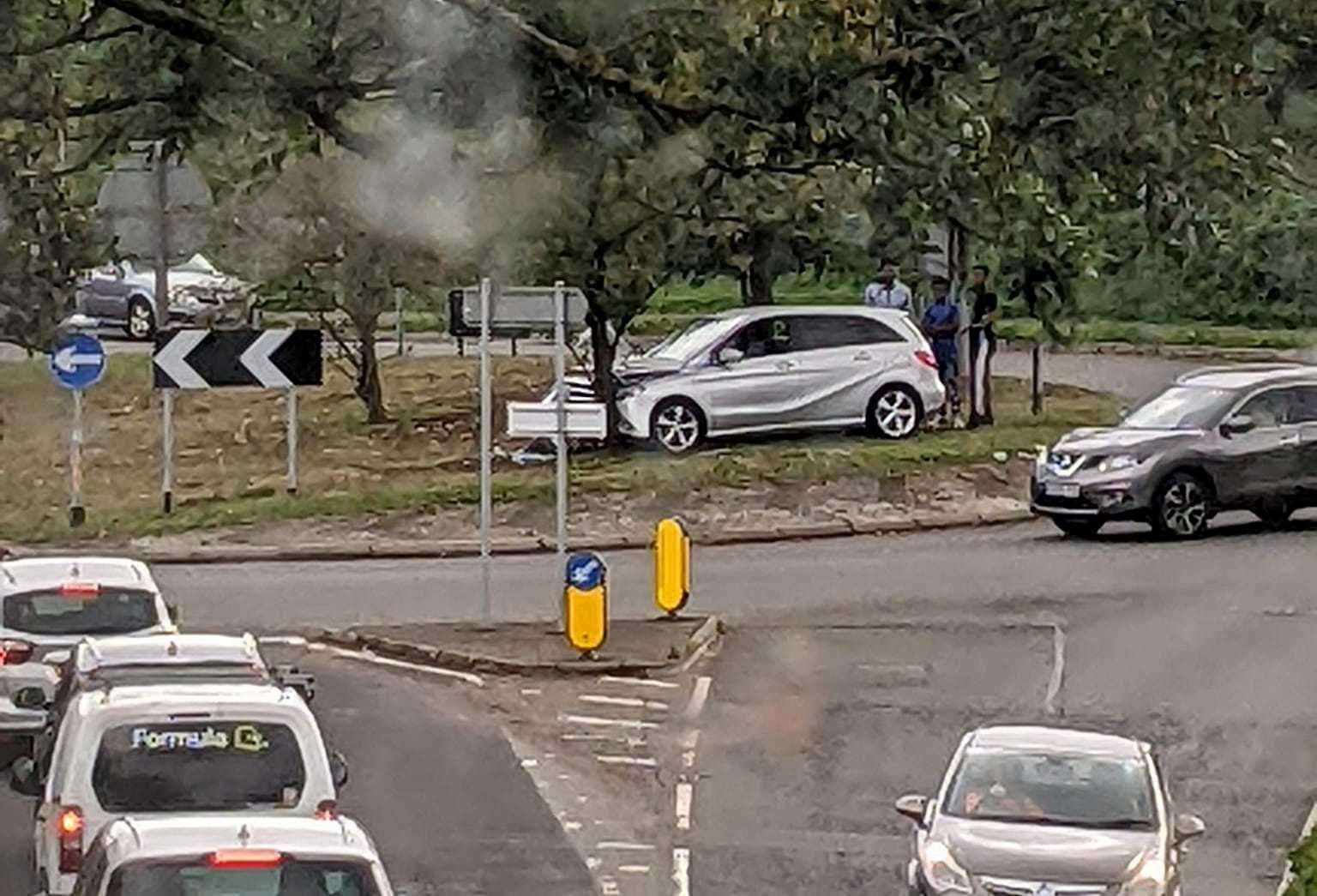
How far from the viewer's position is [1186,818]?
16172 mm

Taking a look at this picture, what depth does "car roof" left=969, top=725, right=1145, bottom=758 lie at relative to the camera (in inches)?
648

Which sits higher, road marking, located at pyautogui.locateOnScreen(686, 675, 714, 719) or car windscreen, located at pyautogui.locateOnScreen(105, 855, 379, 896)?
car windscreen, located at pyautogui.locateOnScreen(105, 855, 379, 896)

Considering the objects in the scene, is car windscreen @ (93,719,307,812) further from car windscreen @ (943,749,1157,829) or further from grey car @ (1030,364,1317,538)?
grey car @ (1030,364,1317,538)

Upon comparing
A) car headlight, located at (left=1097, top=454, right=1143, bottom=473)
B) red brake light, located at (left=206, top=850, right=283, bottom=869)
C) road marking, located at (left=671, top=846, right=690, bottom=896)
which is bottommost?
road marking, located at (left=671, top=846, right=690, bottom=896)

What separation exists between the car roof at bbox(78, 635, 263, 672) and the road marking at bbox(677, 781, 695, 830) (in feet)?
10.2

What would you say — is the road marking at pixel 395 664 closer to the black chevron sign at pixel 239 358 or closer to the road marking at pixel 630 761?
the road marking at pixel 630 761

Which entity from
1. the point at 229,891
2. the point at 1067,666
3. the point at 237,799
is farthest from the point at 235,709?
the point at 1067,666

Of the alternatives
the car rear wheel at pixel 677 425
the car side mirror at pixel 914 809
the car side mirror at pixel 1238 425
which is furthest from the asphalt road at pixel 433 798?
the car rear wheel at pixel 677 425

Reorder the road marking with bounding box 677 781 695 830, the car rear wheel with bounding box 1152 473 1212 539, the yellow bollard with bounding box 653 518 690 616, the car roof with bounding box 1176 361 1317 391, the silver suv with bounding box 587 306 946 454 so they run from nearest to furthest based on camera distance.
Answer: the road marking with bounding box 677 781 695 830, the yellow bollard with bounding box 653 518 690 616, the car rear wheel with bounding box 1152 473 1212 539, the car roof with bounding box 1176 361 1317 391, the silver suv with bounding box 587 306 946 454

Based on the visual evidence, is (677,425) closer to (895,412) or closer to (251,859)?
(895,412)

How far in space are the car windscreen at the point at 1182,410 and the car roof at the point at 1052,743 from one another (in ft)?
45.6

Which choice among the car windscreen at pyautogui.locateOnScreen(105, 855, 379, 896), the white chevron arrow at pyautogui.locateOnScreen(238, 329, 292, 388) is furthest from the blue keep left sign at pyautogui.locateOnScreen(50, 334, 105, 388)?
the car windscreen at pyautogui.locateOnScreen(105, 855, 379, 896)

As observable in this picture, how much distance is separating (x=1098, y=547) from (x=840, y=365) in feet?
20.2

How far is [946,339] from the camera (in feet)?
121
